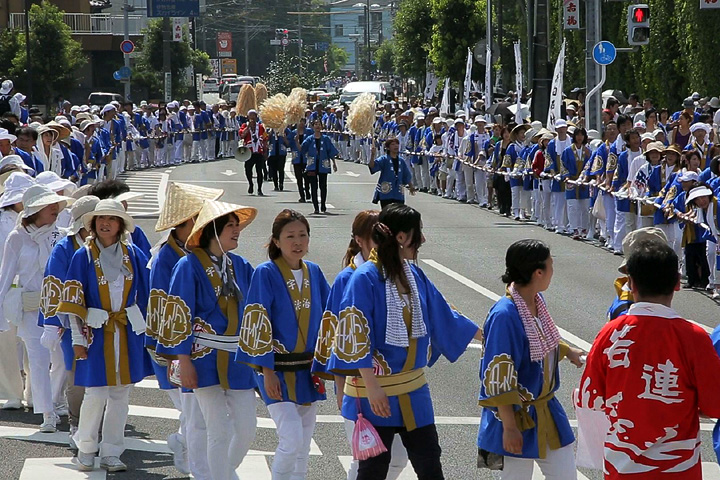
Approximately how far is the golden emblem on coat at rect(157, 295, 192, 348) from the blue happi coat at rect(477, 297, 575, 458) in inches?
72.7

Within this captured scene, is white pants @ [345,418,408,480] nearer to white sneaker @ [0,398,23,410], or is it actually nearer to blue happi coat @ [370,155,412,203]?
white sneaker @ [0,398,23,410]

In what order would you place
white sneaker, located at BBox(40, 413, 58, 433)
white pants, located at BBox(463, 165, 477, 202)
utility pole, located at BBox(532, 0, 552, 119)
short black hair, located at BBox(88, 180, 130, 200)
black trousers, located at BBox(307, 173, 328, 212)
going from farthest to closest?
utility pole, located at BBox(532, 0, 552, 119) → white pants, located at BBox(463, 165, 477, 202) → black trousers, located at BBox(307, 173, 328, 212) → white sneaker, located at BBox(40, 413, 58, 433) → short black hair, located at BBox(88, 180, 130, 200)

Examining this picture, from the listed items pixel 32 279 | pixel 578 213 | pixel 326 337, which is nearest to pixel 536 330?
pixel 326 337

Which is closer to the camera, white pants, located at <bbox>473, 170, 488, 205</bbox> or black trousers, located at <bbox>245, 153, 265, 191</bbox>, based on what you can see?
white pants, located at <bbox>473, 170, 488, 205</bbox>

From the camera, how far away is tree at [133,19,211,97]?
6831cm

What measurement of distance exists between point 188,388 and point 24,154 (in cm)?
942

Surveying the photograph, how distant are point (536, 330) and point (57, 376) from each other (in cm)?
475

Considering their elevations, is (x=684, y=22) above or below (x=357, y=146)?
above

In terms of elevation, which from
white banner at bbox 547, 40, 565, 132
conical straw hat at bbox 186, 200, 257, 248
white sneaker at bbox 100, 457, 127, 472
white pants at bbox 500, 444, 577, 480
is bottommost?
white sneaker at bbox 100, 457, 127, 472

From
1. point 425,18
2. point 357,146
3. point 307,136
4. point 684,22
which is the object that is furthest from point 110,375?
point 425,18

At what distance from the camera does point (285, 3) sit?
13850 cm

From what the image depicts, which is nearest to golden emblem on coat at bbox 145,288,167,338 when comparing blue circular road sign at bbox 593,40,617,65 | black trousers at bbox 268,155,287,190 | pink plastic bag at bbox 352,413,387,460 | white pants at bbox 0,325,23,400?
pink plastic bag at bbox 352,413,387,460

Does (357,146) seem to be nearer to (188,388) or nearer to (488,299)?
(488,299)

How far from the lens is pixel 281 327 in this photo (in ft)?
22.0
